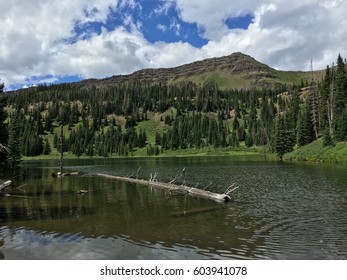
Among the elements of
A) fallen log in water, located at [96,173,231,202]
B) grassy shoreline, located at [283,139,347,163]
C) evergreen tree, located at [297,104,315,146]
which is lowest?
fallen log in water, located at [96,173,231,202]

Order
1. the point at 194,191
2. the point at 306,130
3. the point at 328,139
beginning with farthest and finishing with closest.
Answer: the point at 306,130 < the point at 328,139 < the point at 194,191

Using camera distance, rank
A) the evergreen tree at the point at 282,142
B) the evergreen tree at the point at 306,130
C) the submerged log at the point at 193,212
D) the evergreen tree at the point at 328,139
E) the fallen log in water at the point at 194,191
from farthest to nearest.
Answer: the evergreen tree at the point at 282,142
the evergreen tree at the point at 306,130
the evergreen tree at the point at 328,139
the fallen log in water at the point at 194,191
the submerged log at the point at 193,212

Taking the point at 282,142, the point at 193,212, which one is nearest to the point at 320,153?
the point at 282,142

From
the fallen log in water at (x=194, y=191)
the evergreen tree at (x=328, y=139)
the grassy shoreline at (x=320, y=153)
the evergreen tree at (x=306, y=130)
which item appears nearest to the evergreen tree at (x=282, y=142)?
the evergreen tree at (x=306, y=130)

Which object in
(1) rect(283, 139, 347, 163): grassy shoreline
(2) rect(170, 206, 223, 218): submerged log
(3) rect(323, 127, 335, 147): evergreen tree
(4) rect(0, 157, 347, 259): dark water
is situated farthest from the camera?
(3) rect(323, 127, 335, 147): evergreen tree

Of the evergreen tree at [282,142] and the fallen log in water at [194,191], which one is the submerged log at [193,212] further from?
the evergreen tree at [282,142]

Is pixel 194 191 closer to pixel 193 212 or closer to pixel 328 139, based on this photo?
pixel 193 212

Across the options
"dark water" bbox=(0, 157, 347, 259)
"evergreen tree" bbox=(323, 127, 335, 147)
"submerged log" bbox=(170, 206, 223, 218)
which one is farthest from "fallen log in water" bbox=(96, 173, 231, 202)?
"evergreen tree" bbox=(323, 127, 335, 147)

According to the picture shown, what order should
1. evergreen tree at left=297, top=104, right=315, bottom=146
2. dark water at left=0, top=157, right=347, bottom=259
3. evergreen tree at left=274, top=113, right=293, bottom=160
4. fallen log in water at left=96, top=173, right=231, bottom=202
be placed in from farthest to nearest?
1. evergreen tree at left=274, top=113, right=293, bottom=160
2. evergreen tree at left=297, top=104, right=315, bottom=146
3. fallen log in water at left=96, top=173, right=231, bottom=202
4. dark water at left=0, top=157, right=347, bottom=259

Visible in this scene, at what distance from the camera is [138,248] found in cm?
1878

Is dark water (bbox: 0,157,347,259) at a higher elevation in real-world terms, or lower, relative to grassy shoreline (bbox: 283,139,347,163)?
lower

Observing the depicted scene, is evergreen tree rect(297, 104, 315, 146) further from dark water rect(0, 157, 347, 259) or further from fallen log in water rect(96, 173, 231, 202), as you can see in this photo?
dark water rect(0, 157, 347, 259)
